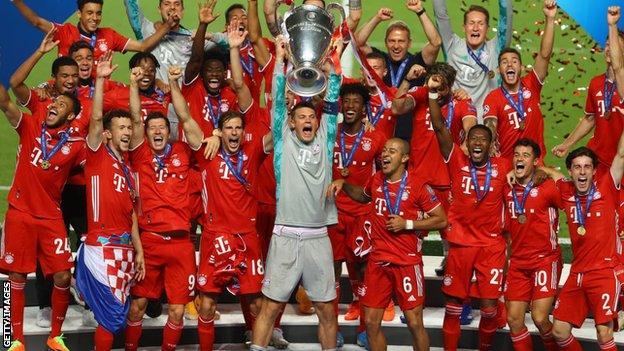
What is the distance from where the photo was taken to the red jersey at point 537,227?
8812 mm

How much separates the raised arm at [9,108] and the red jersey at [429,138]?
2.70 m

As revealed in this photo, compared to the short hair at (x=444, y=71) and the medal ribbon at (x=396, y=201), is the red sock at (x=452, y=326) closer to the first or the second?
the medal ribbon at (x=396, y=201)

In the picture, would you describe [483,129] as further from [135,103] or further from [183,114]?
[135,103]

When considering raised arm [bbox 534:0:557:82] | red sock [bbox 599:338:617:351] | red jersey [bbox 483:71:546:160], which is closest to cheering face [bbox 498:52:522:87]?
red jersey [bbox 483:71:546:160]

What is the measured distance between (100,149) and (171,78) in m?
0.65

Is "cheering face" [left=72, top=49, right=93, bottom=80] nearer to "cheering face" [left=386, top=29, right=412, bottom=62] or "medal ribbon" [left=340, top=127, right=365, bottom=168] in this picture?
"medal ribbon" [left=340, top=127, right=365, bottom=168]

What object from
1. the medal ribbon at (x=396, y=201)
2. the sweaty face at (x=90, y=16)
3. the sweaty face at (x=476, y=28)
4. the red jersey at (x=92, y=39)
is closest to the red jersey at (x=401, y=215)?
the medal ribbon at (x=396, y=201)

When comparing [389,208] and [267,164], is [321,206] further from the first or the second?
Answer: [267,164]

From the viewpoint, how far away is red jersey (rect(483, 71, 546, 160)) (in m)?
9.59

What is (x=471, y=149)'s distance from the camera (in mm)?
8938

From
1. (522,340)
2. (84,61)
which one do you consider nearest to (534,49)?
(522,340)

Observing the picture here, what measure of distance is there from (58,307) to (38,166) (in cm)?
93

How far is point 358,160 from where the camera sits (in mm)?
9344

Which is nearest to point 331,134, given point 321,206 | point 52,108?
point 321,206
